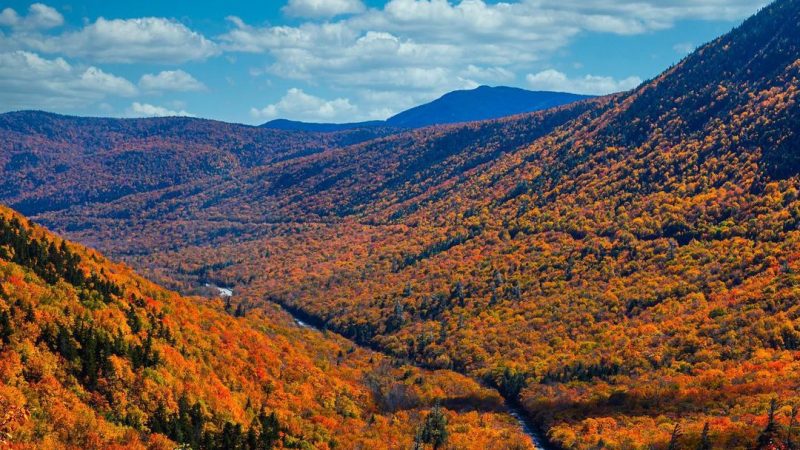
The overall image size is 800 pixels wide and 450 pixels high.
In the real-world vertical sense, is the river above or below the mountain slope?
below

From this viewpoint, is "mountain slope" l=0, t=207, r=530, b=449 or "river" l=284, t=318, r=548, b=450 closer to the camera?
"mountain slope" l=0, t=207, r=530, b=449

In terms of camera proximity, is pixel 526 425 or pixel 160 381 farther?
pixel 526 425

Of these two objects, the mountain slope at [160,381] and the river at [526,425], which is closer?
the mountain slope at [160,381]

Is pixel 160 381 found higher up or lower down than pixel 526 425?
higher up

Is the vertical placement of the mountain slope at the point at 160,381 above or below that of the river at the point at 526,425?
above

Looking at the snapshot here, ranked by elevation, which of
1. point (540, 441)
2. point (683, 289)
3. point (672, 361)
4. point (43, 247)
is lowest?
point (540, 441)

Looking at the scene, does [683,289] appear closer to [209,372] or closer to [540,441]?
[540,441]

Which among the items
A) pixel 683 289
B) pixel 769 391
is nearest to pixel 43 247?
pixel 769 391

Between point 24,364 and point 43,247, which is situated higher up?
point 43,247
